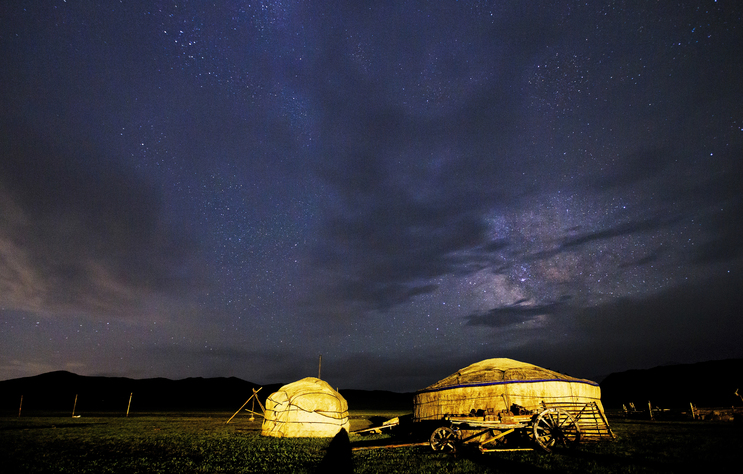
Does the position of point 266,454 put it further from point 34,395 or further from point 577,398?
point 34,395

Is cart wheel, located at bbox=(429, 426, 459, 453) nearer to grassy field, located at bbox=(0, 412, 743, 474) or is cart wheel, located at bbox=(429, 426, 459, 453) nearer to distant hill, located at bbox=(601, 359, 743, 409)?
grassy field, located at bbox=(0, 412, 743, 474)

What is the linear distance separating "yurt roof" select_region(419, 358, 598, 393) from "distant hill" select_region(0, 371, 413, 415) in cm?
7561

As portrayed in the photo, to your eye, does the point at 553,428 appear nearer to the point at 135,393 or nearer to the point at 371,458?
the point at 371,458

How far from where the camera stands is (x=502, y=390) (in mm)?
17969

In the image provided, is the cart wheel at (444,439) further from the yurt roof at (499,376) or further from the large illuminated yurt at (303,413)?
the large illuminated yurt at (303,413)

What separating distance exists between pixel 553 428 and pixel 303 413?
13710mm

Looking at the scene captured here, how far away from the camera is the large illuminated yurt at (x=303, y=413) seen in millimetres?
21188

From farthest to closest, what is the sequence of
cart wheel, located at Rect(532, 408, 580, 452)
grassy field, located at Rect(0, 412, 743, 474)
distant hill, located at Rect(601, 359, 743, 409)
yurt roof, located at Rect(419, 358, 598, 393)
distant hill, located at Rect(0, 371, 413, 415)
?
distant hill, located at Rect(0, 371, 413, 415)
distant hill, located at Rect(601, 359, 743, 409)
yurt roof, located at Rect(419, 358, 598, 393)
cart wheel, located at Rect(532, 408, 580, 452)
grassy field, located at Rect(0, 412, 743, 474)

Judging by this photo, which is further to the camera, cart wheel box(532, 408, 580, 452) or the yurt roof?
the yurt roof

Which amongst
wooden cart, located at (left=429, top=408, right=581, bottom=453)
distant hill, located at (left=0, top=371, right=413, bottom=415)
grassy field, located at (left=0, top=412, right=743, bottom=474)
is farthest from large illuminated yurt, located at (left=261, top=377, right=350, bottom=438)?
distant hill, located at (left=0, top=371, right=413, bottom=415)

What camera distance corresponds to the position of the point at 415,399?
22.1 m

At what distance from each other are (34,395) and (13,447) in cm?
10248

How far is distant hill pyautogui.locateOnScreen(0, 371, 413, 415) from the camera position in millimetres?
85375

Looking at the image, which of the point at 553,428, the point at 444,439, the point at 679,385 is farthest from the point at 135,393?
the point at 679,385
